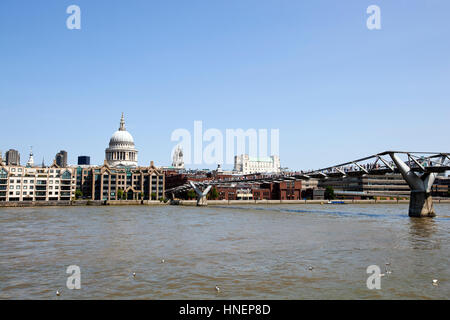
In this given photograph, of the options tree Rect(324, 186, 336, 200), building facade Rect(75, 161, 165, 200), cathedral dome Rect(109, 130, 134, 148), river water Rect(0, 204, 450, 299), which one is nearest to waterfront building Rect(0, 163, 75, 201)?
building facade Rect(75, 161, 165, 200)

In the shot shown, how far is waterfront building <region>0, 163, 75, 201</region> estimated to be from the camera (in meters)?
122

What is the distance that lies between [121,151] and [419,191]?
142541mm

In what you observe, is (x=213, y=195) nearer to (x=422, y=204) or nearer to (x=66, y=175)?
(x=66, y=175)

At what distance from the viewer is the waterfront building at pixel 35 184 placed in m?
122

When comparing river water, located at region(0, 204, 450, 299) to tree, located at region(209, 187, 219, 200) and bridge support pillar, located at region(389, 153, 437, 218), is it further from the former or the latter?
tree, located at region(209, 187, 219, 200)

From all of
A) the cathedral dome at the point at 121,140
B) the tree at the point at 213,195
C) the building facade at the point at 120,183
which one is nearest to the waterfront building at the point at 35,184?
the building facade at the point at 120,183

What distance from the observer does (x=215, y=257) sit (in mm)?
23031

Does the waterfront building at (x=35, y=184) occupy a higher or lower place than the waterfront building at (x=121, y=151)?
lower

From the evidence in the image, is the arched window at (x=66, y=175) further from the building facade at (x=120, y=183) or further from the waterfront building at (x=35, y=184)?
the building facade at (x=120, y=183)

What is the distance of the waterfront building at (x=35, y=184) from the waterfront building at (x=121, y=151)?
46848mm

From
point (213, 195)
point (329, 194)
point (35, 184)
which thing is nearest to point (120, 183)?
point (35, 184)

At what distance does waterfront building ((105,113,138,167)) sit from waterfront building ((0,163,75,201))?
46848 millimetres
